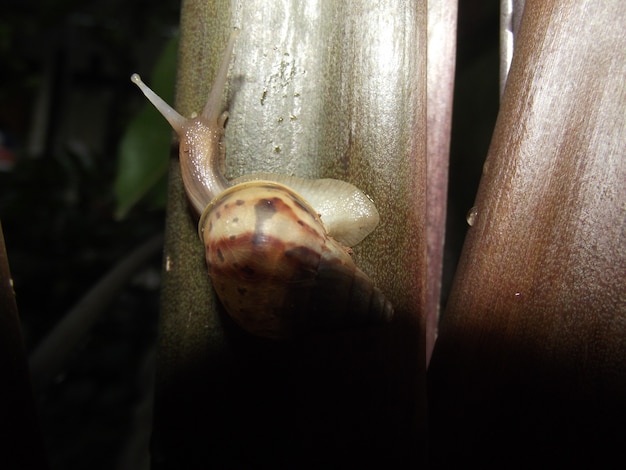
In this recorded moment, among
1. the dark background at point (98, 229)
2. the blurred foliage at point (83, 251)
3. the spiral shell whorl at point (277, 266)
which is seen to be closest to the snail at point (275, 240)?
the spiral shell whorl at point (277, 266)

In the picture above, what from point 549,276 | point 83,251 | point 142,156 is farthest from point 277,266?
point 83,251

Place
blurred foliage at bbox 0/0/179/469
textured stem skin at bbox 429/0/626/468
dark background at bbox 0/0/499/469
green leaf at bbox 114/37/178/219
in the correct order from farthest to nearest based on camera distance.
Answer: blurred foliage at bbox 0/0/179/469 → green leaf at bbox 114/37/178/219 → dark background at bbox 0/0/499/469 → textured stem skin at bbox 429/0/626/468

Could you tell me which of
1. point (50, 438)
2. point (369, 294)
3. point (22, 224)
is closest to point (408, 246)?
point (369, 294)

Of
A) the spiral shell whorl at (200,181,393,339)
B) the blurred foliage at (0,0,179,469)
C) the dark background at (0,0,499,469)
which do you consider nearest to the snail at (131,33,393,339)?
the spiral shell whorl at (200,181,393,339)

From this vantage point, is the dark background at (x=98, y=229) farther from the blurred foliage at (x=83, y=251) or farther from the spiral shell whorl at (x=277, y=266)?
the spiral shell whorl at (x=277, y=266)

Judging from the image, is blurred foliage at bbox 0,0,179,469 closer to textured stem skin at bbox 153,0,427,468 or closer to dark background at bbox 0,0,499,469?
dark background at bbox 0,0,499,469
